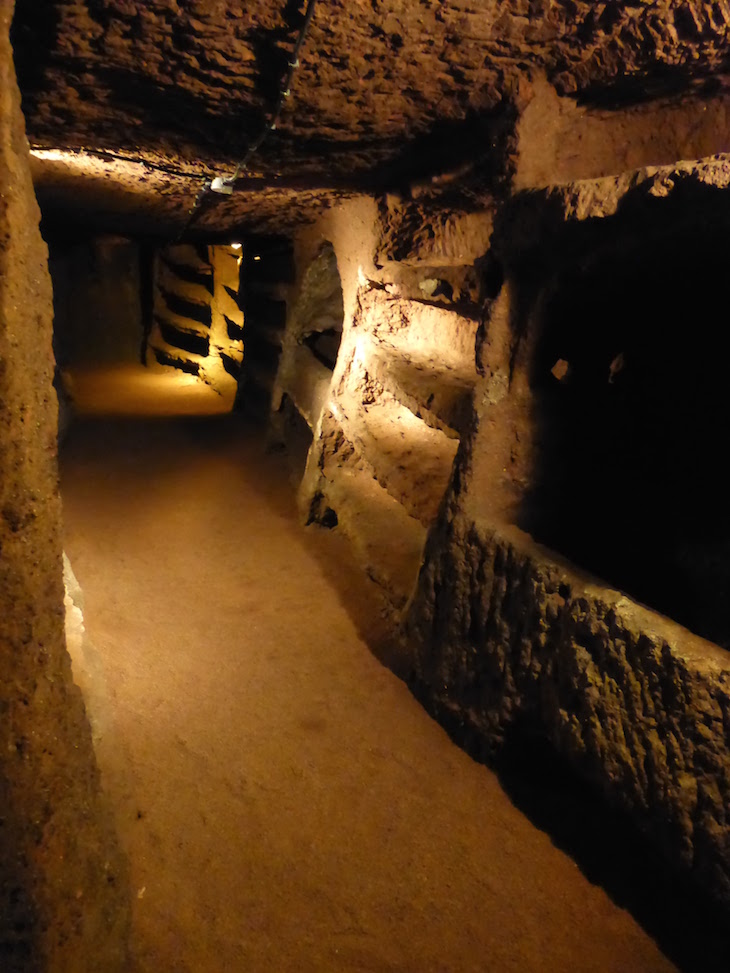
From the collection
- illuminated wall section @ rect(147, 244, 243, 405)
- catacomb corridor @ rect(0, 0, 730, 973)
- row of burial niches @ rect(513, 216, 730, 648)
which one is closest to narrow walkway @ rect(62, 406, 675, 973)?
catacomb corridor @ rect(0, 0, 730, 973)

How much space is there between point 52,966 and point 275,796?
0.78 meters

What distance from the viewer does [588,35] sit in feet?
6.38

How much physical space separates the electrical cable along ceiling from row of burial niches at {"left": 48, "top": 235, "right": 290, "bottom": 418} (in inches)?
199

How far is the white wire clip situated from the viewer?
3223 mm

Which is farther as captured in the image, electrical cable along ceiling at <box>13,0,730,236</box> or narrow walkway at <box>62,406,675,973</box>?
electrical cable along ceiling at <box>13,0,730,236</box>

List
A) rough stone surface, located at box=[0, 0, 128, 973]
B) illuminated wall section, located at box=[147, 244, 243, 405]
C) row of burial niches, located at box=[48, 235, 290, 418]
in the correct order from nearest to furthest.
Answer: rough stone surface, located at box=[0, 0, 128, 973], illuminated wall section, located at box=[147, 244, 243, 405], row of burial niches, located at box=[48, 235, 290, 418]

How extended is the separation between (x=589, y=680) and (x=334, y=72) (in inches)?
76.0

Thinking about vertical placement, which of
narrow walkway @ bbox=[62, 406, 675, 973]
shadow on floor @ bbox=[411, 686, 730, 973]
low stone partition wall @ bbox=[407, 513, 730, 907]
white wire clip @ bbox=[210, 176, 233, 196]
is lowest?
narrow walkway @ bbox=[62, 406, 675, 973]

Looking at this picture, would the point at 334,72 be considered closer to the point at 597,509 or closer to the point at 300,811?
the point at 597,509

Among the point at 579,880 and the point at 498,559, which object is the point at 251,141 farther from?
the point at 579,880

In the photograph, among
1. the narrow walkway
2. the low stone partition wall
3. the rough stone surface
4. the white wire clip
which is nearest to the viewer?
the rough stone surface

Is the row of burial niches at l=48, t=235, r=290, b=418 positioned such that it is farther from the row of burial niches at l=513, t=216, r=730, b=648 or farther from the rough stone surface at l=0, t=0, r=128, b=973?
the rough stone surface at l=0, t=0, r=128, b=973

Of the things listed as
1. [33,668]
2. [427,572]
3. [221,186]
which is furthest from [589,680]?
[221,186]

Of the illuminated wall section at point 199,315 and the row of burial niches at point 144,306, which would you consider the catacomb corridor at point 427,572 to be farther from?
the row of burial niches at point 144,306
